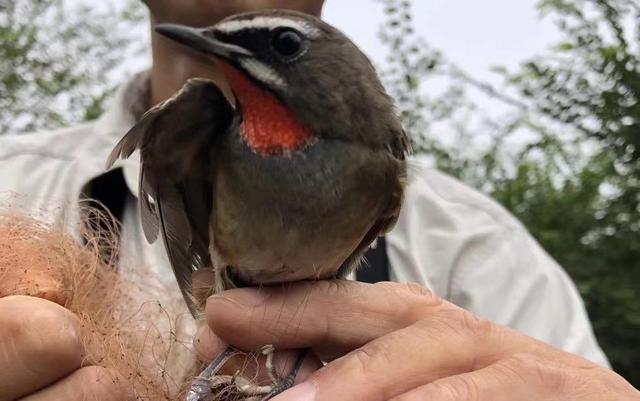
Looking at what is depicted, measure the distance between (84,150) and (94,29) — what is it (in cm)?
485

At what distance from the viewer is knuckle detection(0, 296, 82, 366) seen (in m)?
1.30

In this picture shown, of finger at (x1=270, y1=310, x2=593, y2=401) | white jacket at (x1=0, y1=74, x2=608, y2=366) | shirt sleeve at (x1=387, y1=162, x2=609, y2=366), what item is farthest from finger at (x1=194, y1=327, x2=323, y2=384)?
shirt sleeve at (x1=387, y1=162, x2=609, y2=366)

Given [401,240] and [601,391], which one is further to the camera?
[401,240]

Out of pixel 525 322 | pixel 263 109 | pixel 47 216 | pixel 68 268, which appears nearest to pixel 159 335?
pixel 68 268

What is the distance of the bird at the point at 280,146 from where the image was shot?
1365 mm

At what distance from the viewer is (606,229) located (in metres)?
4.07

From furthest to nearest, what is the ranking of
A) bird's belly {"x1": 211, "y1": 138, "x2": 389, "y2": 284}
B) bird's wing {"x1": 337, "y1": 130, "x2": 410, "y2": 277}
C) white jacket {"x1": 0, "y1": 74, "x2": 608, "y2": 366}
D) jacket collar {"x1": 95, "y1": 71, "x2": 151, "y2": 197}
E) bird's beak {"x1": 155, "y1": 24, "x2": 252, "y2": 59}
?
jacket collar {"x1": 95, "y1": 71, "x2": 151, "y2": 197} < white jacket {"x1": 0, "y1": 74, "x2": 608, "y2": 366} < bird's wing {"x1": 337, "y1": 130, "x2": 410, "y2": 277} < bird's belly {"x1": 211, "y1": 138, "x2": 389, "y2": 284} < bird's beak {"x1": 155, "y1": 24, "x2": 252, "y2": 59}

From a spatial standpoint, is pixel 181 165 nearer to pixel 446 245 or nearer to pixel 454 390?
pixel 454 390

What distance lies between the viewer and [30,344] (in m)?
1.30

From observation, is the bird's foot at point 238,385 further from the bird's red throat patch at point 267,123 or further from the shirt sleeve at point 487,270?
the shirt sleeve at point 487,270

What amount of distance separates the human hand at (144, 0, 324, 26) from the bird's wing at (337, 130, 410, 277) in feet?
3.29

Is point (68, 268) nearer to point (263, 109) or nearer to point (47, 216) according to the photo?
point (47, 216)

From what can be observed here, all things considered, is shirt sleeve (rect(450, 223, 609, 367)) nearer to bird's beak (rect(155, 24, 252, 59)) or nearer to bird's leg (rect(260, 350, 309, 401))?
Result: bird's leg (rect(260, 350, 309, 401))

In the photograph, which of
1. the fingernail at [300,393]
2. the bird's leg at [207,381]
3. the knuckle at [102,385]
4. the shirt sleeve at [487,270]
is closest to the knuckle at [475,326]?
the fingernail at [300,393]
